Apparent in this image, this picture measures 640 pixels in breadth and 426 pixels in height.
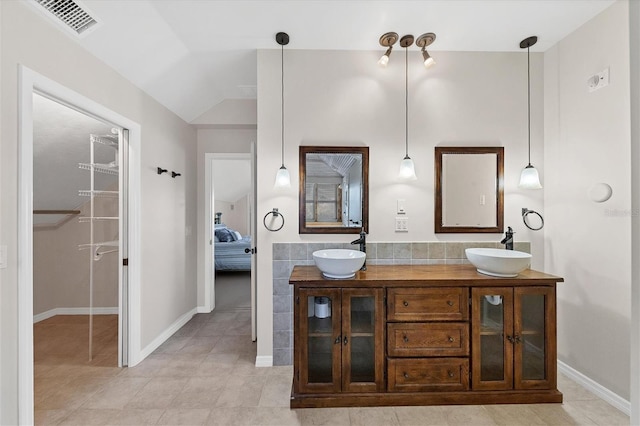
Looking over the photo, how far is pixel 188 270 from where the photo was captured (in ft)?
11.5

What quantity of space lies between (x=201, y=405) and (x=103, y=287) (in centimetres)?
254

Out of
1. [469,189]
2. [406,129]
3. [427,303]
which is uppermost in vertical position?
[406,129]

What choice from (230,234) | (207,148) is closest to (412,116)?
(207,148)

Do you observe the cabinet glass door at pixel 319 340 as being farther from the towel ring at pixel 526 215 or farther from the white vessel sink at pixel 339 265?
the towel ring at pixel 526 215

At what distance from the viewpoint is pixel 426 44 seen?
234 centimetres

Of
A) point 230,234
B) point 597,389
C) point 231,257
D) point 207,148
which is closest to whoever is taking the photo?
point 597,389

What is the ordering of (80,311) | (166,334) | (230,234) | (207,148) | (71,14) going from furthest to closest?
(230,234) < (207,148) < (80,311) < (166,334) < (71,14)

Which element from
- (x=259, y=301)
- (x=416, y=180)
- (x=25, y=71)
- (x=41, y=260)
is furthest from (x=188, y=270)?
(x=416, y=180)

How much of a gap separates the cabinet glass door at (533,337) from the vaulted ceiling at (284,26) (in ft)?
6.52

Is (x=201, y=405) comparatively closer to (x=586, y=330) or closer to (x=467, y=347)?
(x=467, y=347)

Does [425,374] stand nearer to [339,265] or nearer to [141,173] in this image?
[339,265]

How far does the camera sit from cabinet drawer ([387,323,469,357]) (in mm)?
1928

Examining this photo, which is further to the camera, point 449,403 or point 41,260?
point 41,260

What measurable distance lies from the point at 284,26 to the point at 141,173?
174cm
